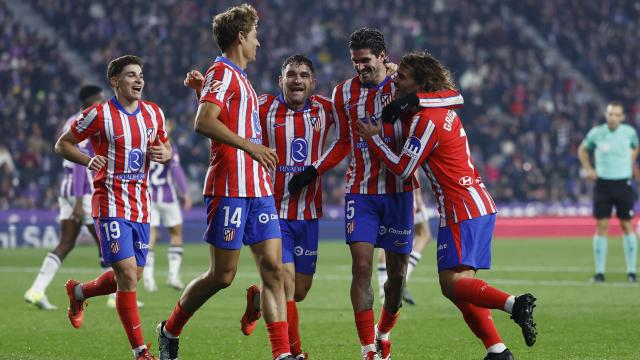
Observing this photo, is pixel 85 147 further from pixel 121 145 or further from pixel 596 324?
pixel 596 324

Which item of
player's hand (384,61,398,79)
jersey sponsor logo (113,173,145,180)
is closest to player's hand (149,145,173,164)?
jersey sponsor logo (113,173,145,180)

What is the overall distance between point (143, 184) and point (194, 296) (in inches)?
45.4

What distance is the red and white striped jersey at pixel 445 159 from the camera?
7.83 metres

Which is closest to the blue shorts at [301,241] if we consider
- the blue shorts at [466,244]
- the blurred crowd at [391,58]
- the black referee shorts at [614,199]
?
the blue shorts at [466,244]

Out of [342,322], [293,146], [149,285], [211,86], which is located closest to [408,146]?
[293,146]

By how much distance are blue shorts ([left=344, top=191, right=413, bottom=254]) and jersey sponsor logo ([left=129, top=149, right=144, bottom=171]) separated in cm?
165

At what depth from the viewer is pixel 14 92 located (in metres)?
30.3

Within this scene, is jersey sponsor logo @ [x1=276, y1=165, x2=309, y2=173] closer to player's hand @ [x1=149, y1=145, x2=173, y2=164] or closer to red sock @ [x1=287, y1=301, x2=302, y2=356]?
player's hand @ [x1=149, y1=145, x2=173, y2=164]

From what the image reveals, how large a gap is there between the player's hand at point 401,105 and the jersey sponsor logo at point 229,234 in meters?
1.37

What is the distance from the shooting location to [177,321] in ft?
27.4

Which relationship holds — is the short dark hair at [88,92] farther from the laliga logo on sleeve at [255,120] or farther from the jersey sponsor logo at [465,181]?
the jersey sponsor logo at [465,181]

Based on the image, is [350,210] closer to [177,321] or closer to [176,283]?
[177,321]

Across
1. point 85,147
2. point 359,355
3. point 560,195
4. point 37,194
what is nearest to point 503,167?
point 560,195

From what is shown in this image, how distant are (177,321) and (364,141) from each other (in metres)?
1.96
